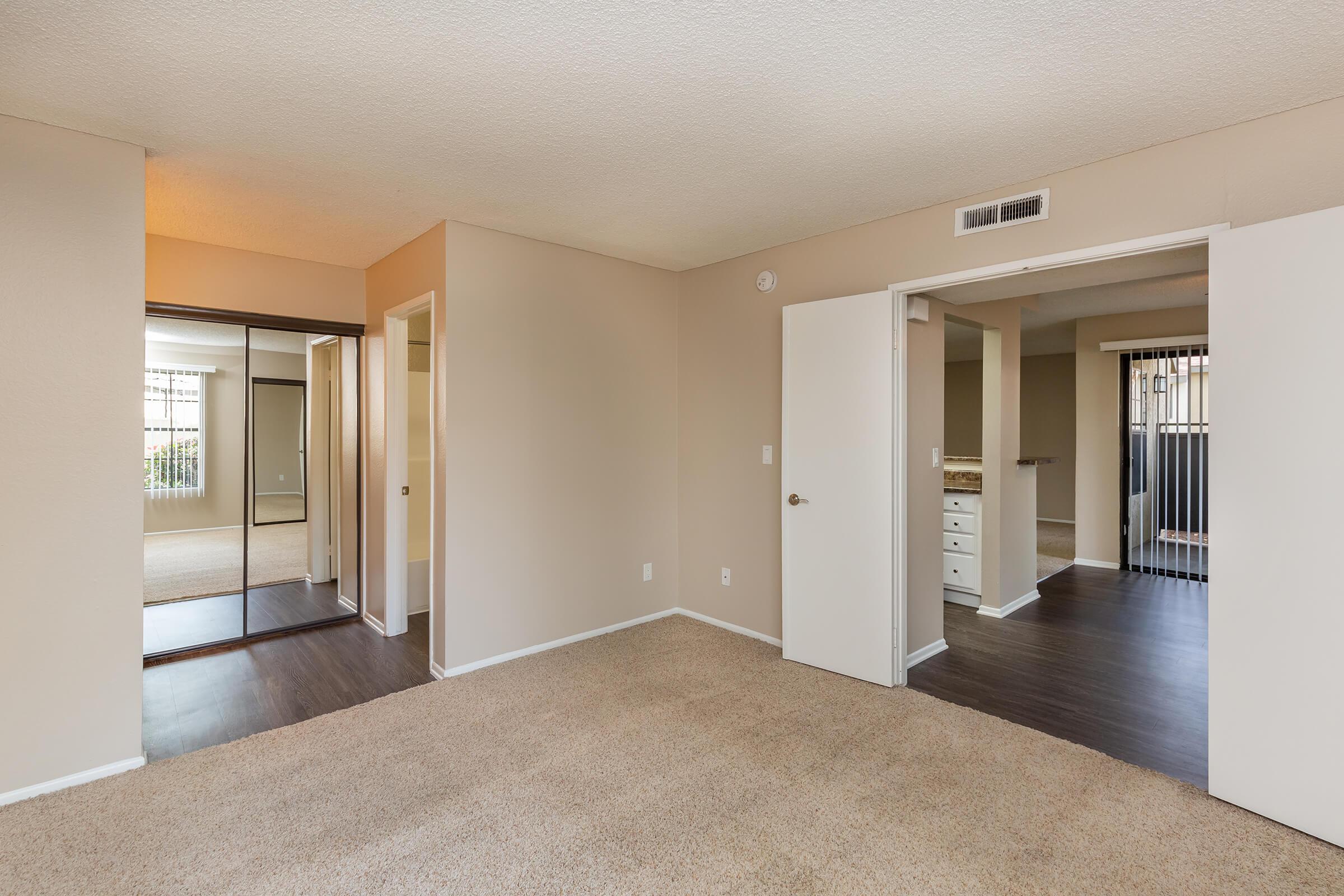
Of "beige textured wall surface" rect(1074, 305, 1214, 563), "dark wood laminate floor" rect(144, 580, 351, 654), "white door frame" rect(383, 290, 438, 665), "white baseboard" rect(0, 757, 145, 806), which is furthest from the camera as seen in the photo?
"beige textured wall surface" rect(1074, 305, 1214, 563)

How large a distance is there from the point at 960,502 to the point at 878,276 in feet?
7.03

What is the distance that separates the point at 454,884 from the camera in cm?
189

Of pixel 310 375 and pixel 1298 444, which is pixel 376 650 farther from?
pixel 1298 444

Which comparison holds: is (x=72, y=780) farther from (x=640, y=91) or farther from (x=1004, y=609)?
(x=1004, y=609)

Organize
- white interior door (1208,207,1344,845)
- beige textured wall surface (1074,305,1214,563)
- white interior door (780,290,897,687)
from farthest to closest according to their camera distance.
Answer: beige textured wall surface (1074,305,1214,563) → white interior door (780,290,897,687) → white interior door (1208,207,1344,845)

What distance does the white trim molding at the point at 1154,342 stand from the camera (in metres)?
5.75

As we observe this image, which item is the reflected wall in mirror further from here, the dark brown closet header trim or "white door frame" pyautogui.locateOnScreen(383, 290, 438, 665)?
"white door frame" pyautogui.locateOnScreen(383, 290, 438, 665)

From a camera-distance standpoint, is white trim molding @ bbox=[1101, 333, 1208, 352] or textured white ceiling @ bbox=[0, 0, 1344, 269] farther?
white trim molding @ bbox=[1101, 333, 1208, 352]

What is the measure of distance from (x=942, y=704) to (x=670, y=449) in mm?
2414

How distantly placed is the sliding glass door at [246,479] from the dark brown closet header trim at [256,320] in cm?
2

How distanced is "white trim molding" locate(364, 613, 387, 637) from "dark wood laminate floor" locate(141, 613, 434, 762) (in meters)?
0.04

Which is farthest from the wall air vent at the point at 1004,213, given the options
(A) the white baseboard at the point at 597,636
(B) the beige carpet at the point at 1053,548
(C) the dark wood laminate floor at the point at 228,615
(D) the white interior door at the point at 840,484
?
(C) the dark wood laminate floor at the point at 228,615

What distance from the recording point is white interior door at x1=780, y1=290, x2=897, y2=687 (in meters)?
3.35

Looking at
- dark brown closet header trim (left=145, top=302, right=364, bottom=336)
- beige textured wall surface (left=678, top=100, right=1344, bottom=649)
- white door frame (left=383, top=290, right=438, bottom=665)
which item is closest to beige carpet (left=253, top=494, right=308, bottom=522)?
white door frame (left=383, top=290, right=438, bottom=665)
